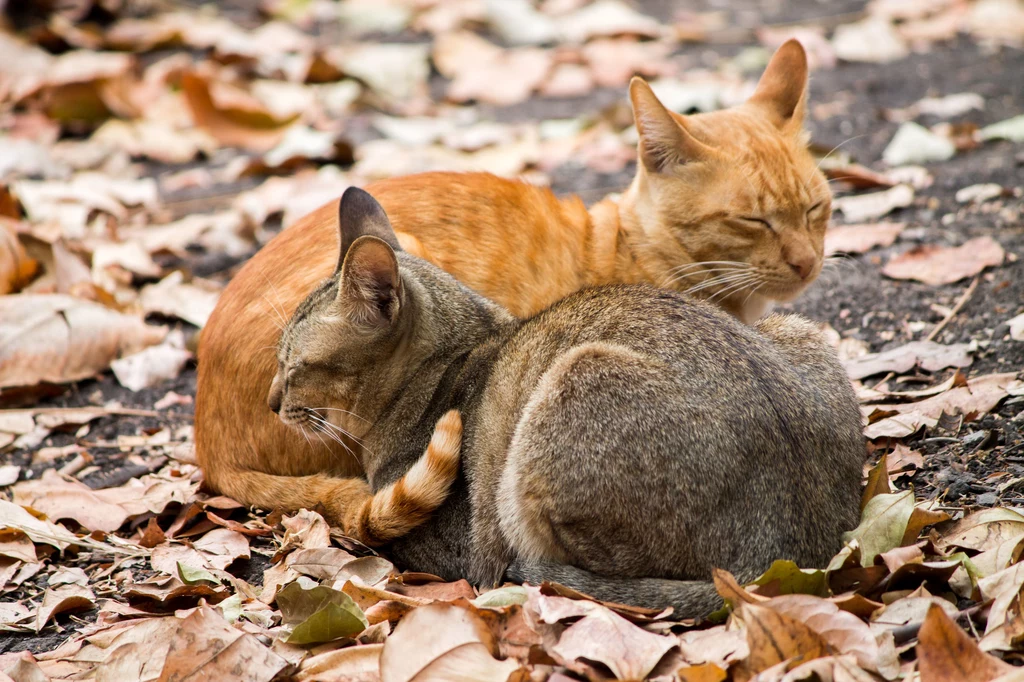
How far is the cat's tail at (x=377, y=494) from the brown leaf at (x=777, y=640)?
3.72 ft

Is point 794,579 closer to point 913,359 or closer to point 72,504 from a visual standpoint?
point 913,359

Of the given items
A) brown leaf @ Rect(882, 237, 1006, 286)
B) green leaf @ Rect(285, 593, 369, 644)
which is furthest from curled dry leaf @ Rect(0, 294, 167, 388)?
brown leaf @ Rect(882, 237, 1006, 286)

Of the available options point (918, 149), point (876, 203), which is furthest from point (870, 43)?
point (876, 203)

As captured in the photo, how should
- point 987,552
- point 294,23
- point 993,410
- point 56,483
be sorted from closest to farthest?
1. point 987,552
2. point 993,410
3. point 56,483
4. point 294,23

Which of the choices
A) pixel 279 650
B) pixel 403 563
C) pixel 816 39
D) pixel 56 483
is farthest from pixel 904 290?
pixel 816 39

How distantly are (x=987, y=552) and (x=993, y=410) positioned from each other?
0.95 meters

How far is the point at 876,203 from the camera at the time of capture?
553cm

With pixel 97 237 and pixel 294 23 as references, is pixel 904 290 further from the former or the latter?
pixel 294 23

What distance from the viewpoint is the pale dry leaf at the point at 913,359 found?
396 centimetres

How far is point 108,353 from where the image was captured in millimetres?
4969

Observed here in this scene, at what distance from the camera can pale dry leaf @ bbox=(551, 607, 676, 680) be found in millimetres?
2529

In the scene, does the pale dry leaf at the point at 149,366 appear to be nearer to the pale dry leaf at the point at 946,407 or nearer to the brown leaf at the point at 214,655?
the brown leaf at the point at 214,655

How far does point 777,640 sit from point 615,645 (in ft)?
1.37

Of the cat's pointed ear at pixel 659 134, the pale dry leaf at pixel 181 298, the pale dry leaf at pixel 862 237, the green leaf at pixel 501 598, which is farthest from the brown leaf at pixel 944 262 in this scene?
the pale dry leaf at pixel 181 298
